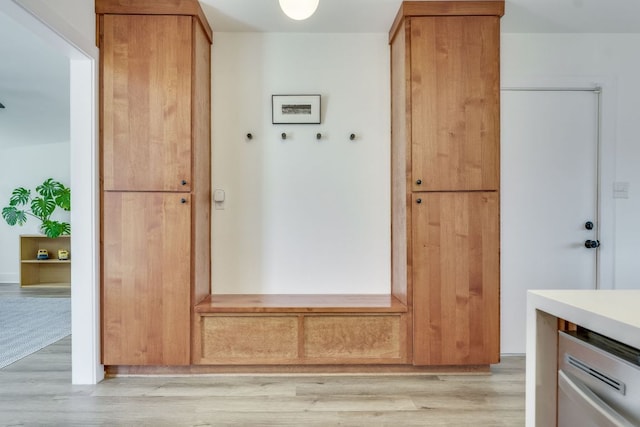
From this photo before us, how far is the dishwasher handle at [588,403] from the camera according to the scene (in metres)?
0.74

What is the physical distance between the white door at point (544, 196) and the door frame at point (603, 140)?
3cm

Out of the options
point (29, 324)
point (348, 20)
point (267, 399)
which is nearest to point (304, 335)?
point (267, 399)

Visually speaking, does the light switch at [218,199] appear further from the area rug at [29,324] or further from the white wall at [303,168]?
the area rug at [29,324]

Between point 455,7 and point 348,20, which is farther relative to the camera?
point 348,20

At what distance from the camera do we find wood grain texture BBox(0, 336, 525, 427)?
6.16 ft

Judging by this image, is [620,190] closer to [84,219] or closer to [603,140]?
[603,140]

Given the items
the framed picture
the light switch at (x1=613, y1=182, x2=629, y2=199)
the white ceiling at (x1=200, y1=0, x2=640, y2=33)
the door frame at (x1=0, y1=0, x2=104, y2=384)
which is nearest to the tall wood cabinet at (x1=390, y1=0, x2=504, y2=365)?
the white ceiling at (x1=200, y1=0, x2=640, y2=33)

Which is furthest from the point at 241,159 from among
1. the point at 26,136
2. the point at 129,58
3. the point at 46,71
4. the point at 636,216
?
the point at 26,136

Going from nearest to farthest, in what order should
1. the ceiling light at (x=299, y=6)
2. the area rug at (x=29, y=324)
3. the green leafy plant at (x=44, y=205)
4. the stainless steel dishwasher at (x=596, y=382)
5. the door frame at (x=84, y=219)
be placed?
the stainless steel dishwasher at (x=596, y=382) < the ceiling light at (x=299, y=6) < the door frame at (x=84, y=219) < the area rug at (x=29, y=324) < the green leafy plant at (x=44, y=205)

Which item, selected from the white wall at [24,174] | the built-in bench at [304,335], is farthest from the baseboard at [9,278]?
the built-in bench at [304,335]

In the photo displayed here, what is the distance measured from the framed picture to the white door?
140 centimetres

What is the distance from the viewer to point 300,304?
240 cm

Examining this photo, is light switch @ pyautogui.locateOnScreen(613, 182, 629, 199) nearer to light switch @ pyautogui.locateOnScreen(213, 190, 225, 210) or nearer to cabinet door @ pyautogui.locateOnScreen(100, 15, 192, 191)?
light switch @ pyautogui.locateOnScreen(213, 190, 225, 210)

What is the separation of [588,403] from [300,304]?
1.76m
